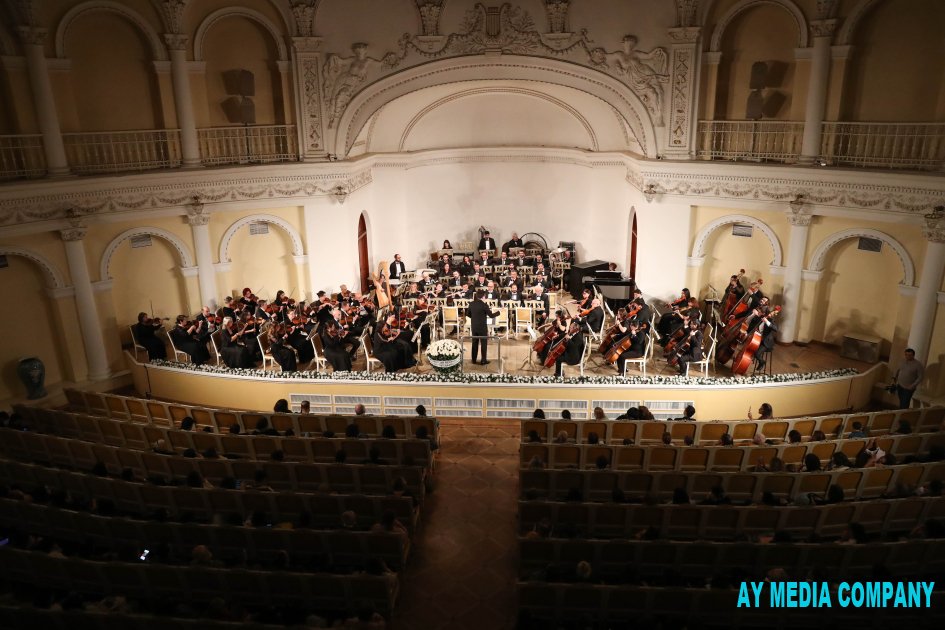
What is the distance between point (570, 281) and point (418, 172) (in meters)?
6.38

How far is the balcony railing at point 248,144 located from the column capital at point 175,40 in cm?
199

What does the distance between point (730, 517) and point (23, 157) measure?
50.3 ft

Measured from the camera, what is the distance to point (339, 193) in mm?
19172

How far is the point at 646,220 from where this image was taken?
1916 centimetres

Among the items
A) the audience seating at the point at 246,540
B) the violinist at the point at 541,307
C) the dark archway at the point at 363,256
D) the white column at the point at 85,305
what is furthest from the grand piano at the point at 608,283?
the white column at the point at 85,305

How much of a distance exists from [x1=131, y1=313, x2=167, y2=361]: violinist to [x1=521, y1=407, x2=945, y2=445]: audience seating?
951 cm

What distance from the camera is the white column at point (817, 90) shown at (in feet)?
52.2

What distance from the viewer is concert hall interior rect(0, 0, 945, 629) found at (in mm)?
8859

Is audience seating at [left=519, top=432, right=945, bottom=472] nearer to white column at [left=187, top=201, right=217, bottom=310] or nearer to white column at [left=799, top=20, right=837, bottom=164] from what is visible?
white column at [left=799, top=20, right=837, bottom=164]

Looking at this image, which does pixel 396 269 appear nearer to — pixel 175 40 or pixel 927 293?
pixel 175 40

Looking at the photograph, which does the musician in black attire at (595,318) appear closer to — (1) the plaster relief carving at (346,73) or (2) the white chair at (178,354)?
(1) the plaster relief carving at (346,73)

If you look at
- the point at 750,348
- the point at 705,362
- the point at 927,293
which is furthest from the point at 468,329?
→ the point at 927,293


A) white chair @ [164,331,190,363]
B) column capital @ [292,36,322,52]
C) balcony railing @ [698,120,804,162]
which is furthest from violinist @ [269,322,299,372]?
balcony railing @ [698,120,804,162]

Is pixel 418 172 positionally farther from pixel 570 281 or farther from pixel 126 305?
pixel 126 305
